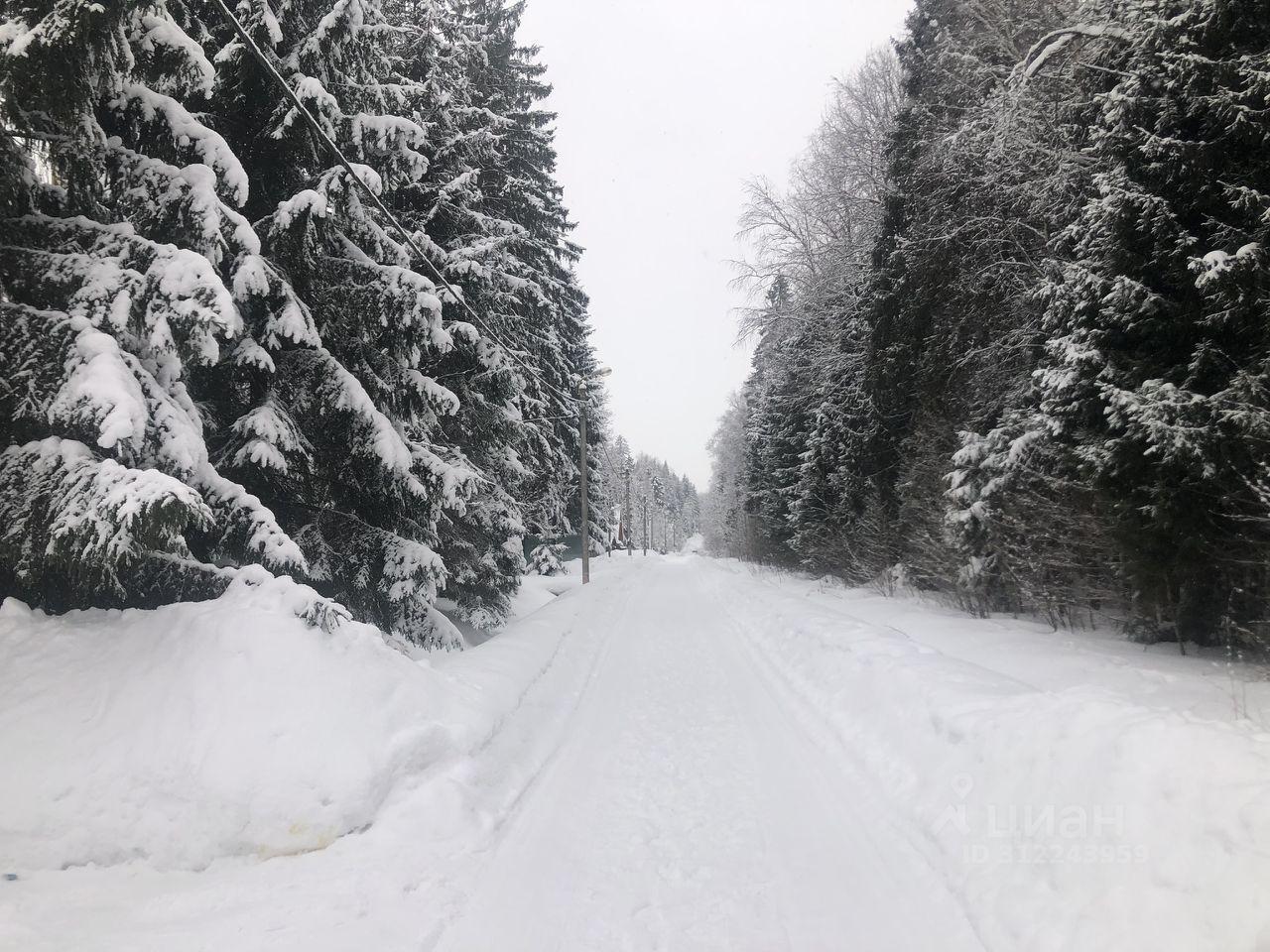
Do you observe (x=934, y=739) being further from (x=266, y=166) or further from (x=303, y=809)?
(x=266, y=166)

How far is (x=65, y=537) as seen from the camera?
12.6 ft

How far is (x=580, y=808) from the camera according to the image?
4.33 metres

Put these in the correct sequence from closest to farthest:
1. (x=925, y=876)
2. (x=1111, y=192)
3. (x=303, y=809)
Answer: (x=925, y=876) < (x=303, y=809) < (x=1111, y=192)

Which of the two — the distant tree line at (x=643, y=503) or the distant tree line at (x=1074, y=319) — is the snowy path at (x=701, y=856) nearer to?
the distant tree line at (x=1074, y=319)

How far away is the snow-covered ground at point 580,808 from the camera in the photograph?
2.74 m

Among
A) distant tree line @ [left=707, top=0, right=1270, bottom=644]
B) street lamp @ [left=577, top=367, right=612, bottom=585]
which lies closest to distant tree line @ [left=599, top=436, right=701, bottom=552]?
street lamp @ [left=577, top=367, right=612, bottom=585]

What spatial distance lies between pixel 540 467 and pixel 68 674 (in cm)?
1351

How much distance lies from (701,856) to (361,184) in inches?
295

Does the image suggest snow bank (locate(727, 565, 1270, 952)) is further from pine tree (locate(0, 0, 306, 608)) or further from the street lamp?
the street lamp

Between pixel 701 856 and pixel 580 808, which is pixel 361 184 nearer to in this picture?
pixel 580 808

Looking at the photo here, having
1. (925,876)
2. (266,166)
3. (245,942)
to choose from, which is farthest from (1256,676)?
(266,166)

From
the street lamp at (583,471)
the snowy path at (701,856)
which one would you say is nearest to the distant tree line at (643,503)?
the street lamp at (583,471)

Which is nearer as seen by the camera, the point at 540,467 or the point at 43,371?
the point at 43,371

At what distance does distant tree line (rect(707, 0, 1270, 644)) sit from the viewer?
5.07 meters
